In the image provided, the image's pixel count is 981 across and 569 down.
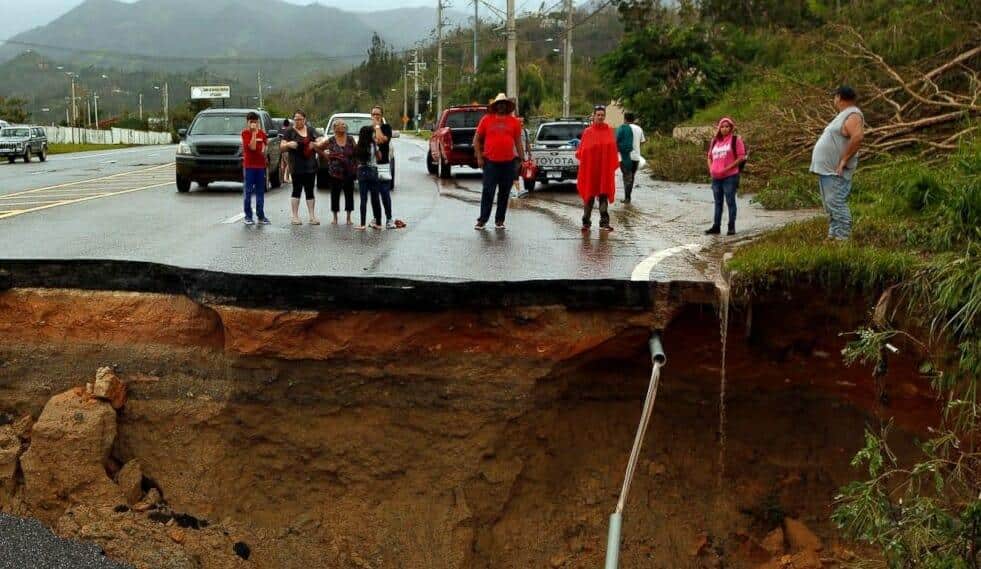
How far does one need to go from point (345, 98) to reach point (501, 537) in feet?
445

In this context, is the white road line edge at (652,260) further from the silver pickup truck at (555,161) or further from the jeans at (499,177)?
the silver pickup truck at (555,161)

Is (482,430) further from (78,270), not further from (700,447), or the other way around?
(78,270)

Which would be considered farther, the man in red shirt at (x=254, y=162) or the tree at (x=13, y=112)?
the tree at (x=13, y=112)

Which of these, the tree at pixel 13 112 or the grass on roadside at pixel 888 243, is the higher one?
the tree at pixel 13 112

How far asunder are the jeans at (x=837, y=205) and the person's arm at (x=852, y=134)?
0.51ft

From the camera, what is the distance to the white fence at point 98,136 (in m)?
72.4

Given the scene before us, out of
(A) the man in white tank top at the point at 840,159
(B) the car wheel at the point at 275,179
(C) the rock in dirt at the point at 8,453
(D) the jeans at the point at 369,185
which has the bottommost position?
(C) the rock in dirt at the point at 8,453

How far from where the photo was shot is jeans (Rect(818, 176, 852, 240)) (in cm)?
870

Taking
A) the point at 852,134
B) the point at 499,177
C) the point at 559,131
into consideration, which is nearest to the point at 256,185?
the point at 499,177

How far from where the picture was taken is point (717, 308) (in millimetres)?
7672

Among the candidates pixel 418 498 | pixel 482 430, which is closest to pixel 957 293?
pixel 482 430

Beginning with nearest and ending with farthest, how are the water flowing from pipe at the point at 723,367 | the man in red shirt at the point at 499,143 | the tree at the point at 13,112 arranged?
the water flowing from pipe at the point at 723,367 < the man in red shirt at the point at 499,143 < the tree at the point at 13,112

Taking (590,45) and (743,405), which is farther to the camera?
(590,45)

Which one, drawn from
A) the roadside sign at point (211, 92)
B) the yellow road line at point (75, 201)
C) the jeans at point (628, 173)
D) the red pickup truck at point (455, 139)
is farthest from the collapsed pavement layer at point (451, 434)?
the roadside sign at point (211, 92)
